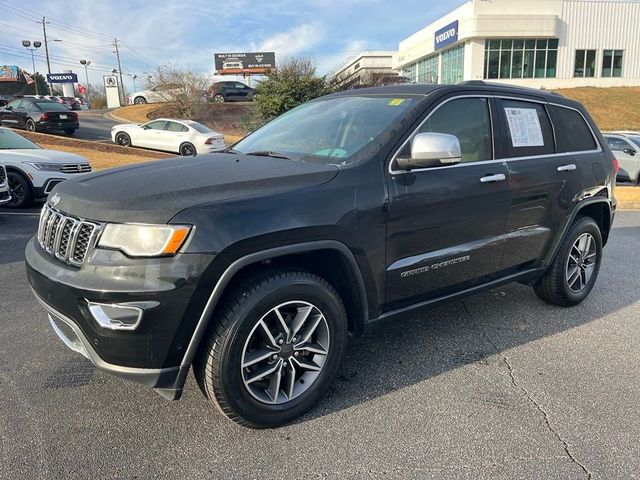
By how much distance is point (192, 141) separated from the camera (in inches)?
760

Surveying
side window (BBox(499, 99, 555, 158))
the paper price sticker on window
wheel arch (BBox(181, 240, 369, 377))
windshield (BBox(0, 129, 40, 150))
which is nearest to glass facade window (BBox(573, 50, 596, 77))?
windshield (BBox(0, 129, 40, 150))

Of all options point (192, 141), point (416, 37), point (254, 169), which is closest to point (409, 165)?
point (254, 169)

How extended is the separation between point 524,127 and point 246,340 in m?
2.81

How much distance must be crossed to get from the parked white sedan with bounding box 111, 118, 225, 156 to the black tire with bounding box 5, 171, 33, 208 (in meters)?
9.85

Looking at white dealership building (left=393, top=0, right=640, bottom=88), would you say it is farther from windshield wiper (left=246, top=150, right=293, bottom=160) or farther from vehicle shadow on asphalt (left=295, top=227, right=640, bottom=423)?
windshield wiper (left=246, top=150, right=293, bottom=160)

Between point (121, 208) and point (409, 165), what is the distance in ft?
5.45

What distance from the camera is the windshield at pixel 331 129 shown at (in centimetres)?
327

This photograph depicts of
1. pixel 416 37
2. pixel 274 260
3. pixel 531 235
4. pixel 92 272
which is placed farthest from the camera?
pixel 416 37

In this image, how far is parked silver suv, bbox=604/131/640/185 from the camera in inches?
554

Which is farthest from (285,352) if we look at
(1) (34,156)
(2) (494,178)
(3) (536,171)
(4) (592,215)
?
(1) (34,156)

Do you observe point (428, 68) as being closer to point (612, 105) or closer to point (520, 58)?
point (520, 58)

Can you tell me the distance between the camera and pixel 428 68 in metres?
52.6

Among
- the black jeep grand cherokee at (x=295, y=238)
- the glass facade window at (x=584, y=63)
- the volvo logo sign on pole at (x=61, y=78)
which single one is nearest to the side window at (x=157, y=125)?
the black jeep grand cherokee at (x=295, y=238)

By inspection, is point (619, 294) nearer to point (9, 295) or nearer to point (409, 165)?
point (409, 165)
